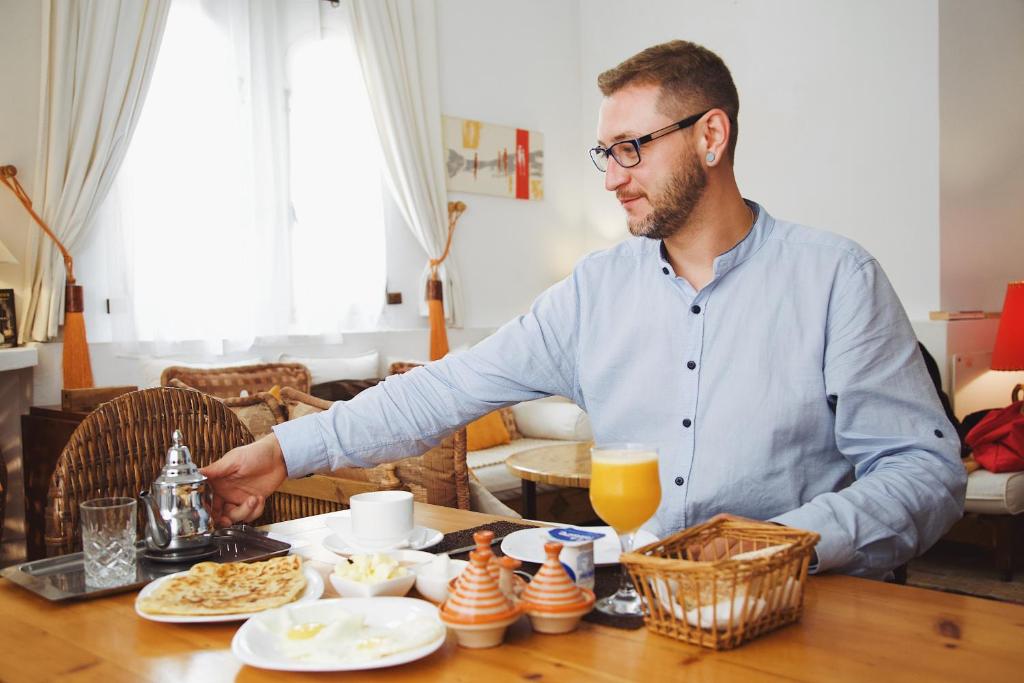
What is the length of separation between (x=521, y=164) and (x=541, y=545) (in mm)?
4915

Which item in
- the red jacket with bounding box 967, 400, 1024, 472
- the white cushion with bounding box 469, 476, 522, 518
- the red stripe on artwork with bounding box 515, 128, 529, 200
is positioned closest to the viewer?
the white cushion with bounding box 469, 476, 522, 518

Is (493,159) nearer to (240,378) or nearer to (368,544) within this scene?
(240,378)

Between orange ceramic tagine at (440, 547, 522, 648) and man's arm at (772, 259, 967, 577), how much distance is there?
49 centimetres

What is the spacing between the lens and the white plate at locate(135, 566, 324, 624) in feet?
3.36

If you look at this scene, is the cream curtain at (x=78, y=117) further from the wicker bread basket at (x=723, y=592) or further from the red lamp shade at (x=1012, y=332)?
the red lamp shade at (x=1012, y=332)

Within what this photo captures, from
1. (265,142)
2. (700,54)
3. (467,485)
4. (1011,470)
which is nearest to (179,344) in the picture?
(265,142)

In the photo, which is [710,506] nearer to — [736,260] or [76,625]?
[736,260]

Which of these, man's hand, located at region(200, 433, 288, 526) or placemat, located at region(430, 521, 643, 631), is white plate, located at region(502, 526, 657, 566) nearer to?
placemat, located at region(430, 521, 643, 631)

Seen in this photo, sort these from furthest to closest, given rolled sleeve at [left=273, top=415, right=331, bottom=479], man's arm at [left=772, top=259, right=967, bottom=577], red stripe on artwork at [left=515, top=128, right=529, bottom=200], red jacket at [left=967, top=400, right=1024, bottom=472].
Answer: red stripe on artwork at [left=515, top=128, right=529, bottom=200] < red jacket at [left=967, top=400, right=1024, bottom=472] < rolled sleeve at [left=273, top=415, right=331, bottom=479] < man's arm at [left=772, top=259, right=967, bottom=577]

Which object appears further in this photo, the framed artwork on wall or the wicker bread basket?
the framed artwork on wall

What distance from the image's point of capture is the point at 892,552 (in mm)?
1308

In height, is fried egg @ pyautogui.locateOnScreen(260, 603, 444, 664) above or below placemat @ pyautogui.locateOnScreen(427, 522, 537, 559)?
above

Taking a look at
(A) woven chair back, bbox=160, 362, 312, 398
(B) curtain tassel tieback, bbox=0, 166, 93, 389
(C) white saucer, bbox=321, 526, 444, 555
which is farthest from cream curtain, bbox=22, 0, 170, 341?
(C) white saucer, bbox=321, 526, 444, 555

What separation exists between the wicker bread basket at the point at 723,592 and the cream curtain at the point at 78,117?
11.7ft
